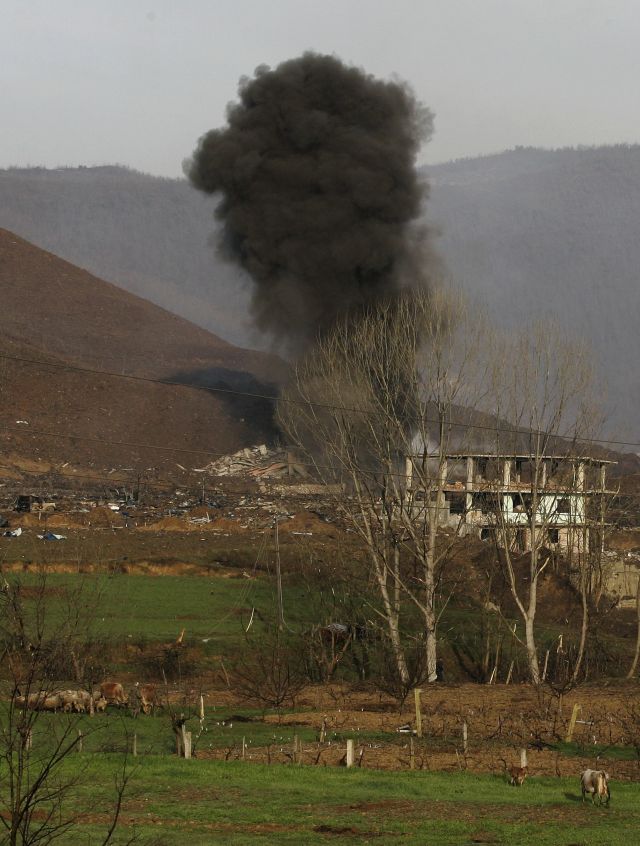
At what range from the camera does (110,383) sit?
95875 mm

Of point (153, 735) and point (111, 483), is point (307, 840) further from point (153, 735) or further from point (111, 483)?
point (111, 483)

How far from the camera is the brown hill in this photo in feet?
274

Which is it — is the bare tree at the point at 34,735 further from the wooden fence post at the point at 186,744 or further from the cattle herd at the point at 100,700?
the wooden fence post at the point at 186,744

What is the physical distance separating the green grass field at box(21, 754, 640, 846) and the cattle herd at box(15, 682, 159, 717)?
152 inches

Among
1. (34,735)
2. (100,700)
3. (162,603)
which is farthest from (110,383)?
(34,735)

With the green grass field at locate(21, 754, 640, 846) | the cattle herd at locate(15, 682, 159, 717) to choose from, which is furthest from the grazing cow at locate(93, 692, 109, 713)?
the green grass field at locate(21, 754, 640, 846)

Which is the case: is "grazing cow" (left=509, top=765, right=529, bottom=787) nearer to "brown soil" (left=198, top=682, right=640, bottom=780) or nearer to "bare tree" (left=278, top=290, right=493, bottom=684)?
"brown soil" (left=198, top=682, right=640, bottom=780)

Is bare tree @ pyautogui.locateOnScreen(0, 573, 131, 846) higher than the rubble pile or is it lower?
lower

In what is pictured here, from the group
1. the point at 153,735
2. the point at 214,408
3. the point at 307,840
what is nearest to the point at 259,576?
the point at 153,735

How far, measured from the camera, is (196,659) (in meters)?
34.1

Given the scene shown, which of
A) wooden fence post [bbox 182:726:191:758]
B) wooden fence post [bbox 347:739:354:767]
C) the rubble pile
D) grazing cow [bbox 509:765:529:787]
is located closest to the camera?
grazing cow [bbox 509:765:529:787]

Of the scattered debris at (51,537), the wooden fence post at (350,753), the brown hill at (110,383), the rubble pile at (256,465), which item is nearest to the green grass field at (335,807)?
the wooden fence post at (350,753)

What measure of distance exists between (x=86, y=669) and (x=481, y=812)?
17036mm

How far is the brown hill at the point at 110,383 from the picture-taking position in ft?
274
